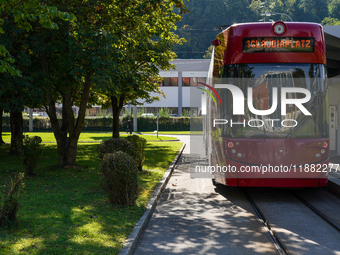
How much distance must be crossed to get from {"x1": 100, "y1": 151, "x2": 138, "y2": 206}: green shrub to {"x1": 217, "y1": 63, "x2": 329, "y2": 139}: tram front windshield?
2.54 m

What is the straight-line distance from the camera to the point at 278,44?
847 cm

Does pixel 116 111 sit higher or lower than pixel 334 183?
higher

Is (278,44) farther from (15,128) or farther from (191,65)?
(191,65)

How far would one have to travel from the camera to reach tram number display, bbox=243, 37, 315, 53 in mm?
8453

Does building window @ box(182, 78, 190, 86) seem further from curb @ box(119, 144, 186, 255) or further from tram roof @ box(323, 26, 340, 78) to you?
curb @ box(119, 144, 186, 255)

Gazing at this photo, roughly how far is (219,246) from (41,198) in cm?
456

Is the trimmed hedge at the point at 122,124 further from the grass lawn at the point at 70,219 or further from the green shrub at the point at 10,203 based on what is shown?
the green shrub at the point at 10,203

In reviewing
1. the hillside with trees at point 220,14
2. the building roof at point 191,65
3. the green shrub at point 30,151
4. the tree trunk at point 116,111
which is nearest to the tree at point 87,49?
the green shrub at point 30,151

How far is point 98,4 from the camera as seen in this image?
11828 millimetres

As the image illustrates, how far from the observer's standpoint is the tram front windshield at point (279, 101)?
27.1ft

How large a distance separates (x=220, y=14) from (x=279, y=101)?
7780 centimetres

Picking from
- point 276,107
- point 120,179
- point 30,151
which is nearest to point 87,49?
point 30,151

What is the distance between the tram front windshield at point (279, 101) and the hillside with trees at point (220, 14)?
70.6 metres

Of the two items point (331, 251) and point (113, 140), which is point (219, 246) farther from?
point (113, 140)
